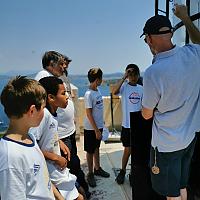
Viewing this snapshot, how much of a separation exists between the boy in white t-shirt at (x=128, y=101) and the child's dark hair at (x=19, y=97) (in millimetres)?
2329

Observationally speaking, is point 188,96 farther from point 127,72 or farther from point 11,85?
point 127,72

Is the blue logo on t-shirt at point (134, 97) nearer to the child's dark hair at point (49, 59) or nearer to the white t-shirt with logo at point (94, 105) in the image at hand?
the white t-shirt with logo at point (94, 105)

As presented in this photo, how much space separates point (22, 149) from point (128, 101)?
254 cm

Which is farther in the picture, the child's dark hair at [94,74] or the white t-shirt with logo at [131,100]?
the white t-shirt with logo at [131,100]

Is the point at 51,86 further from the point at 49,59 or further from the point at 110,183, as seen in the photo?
the point at 110,183

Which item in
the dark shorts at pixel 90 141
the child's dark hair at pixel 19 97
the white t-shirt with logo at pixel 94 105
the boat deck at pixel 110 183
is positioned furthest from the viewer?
the dark shorts at pixel 90 141

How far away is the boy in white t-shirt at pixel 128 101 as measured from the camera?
143 inches

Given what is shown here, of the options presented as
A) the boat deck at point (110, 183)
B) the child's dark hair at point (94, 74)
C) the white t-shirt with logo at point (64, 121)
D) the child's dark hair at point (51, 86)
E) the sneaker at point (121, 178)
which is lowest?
the boat deck at point (110, 183)

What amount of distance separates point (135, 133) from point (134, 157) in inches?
8.9

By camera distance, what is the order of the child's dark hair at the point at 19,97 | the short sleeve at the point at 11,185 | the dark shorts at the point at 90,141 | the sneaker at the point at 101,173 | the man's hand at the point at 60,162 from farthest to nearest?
the sneaker at the point at 101,173
the dark shorts at the point at 90,141
the man's hand at the point at 60,162
the child's dark hair at the point at 19,97
the short sleeve at the point at 11,185

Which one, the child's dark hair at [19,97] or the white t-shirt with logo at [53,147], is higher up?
the child's dark hair at [19,97]

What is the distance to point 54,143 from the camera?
187 cm

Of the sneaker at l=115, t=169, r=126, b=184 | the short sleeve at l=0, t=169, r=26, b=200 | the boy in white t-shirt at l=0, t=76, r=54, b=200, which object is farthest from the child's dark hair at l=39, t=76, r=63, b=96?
the sneaker at l=115, t=169, r=126, b=184

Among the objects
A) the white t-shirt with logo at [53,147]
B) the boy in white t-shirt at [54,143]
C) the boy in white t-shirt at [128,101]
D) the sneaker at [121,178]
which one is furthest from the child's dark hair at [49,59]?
the sneaker at [121,178]
